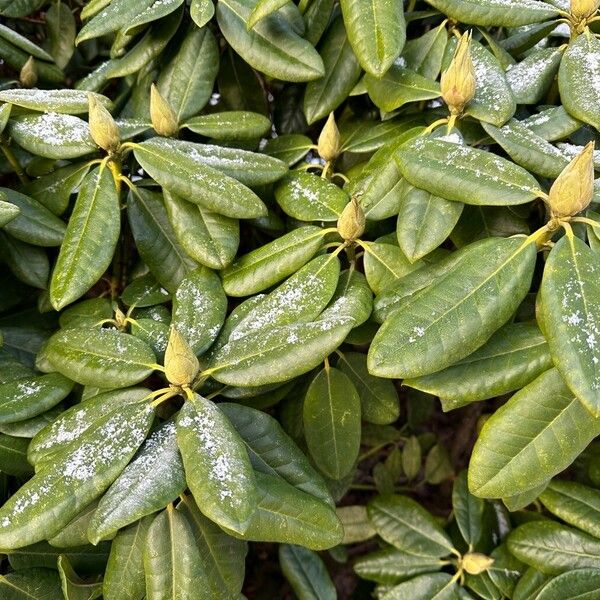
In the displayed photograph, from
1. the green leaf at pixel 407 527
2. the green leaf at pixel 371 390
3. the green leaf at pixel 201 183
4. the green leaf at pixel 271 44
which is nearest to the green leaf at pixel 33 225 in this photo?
the green leaf at pixel 201 183

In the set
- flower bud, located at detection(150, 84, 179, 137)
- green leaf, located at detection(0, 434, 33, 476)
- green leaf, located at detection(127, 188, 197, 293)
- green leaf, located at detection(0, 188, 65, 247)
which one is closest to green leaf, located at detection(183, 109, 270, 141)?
flower bud, located at detection(150, 84, 179, 137)

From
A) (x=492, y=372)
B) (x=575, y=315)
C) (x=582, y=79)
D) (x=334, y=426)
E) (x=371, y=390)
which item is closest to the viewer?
(x=575, y=315)

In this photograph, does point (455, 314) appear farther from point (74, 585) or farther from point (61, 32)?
point (61, 32)

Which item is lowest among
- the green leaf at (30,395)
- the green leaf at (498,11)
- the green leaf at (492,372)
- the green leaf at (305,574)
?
the green leaf at (305,574)

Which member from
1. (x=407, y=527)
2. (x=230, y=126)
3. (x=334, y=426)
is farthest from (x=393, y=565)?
(x=230, y=126)

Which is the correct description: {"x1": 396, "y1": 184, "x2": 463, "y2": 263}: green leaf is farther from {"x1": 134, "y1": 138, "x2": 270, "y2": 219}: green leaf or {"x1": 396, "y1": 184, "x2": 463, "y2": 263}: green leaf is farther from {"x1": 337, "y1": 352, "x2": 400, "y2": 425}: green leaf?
{"x1": 337, "y1": 352, "x2": 400, "y2": 425}: green leaf

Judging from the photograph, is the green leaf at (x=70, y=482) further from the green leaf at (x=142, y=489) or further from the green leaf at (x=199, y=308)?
the green leaf at (x=199, y=308)
